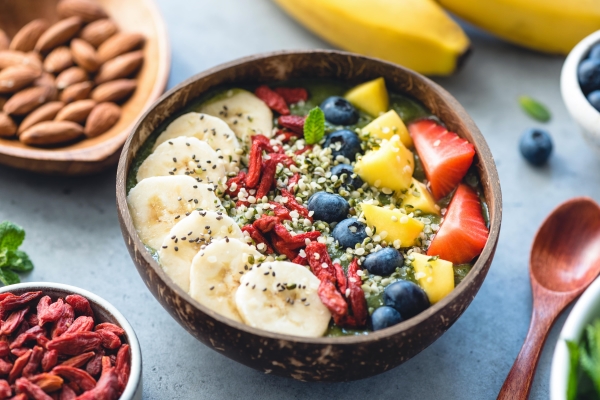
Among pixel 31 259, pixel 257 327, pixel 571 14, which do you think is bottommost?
pixel 31 259

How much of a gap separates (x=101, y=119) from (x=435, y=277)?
1.41 meters

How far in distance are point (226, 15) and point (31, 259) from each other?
1565 mm

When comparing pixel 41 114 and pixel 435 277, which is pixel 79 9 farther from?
pixel 435 277

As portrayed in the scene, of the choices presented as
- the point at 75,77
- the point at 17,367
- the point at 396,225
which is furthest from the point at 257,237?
the point at 75,77

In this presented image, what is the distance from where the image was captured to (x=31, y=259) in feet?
7.61

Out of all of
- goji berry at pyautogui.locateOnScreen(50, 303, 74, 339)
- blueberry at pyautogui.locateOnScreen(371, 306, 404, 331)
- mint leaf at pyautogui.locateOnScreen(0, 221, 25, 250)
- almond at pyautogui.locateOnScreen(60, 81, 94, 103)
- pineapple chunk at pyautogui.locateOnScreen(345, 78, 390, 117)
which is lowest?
mint leaf at pyautogui.locateOnScreen(0, 221, 25, 250)

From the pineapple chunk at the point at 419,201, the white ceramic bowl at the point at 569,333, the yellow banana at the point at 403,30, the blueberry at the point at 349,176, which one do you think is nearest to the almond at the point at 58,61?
the yellow banana at the point at 403,30

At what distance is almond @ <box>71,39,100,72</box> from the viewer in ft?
8.90

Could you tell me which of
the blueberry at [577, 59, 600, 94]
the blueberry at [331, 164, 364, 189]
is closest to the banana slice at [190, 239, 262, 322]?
the blueberry at [331, 164, 364, 189]

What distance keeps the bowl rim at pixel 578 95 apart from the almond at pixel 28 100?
6.52 feet

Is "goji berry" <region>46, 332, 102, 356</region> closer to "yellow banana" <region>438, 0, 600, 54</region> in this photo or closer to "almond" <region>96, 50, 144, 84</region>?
"almond" <region>96, 50, 144, 84</region>

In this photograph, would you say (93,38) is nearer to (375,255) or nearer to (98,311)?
(98,311)

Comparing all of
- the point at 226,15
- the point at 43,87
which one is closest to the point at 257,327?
the point at 43,87

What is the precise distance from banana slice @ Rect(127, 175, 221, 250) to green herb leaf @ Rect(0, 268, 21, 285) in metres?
0.51
